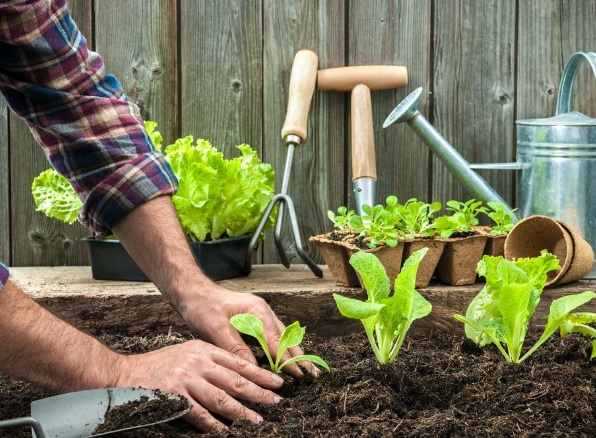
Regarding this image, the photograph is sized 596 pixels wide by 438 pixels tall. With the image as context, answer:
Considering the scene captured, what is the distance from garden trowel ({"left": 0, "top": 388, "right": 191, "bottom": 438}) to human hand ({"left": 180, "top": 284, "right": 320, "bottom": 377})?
211mm

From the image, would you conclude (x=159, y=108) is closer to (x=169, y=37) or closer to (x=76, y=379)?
(x=169, y=37)

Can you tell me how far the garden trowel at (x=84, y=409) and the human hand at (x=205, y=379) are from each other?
25 mm

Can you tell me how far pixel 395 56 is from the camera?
2.54 meters

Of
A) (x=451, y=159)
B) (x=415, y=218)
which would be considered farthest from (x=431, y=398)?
(x=451, y=159)

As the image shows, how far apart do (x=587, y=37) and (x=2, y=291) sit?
1937mm

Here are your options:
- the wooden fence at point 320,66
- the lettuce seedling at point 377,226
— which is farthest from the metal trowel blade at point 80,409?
the wooden fence at point 320,66

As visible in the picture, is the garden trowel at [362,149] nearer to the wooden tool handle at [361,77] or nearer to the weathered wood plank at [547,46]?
the wooden tool handle at [361,77]

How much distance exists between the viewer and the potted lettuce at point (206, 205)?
2172mm

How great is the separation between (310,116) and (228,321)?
123 centimetres

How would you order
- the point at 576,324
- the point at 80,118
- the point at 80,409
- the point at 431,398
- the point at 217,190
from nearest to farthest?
the point at 80,409
the point at 431,398
the point at 576,324
the point at 80,118
the point at 217,190

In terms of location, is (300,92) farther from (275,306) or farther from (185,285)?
(185,285)

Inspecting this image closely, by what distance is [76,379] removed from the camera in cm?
123

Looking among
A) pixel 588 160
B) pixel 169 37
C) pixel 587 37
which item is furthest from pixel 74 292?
pixel 587 37

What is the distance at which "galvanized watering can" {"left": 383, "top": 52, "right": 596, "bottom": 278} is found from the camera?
218 cm
